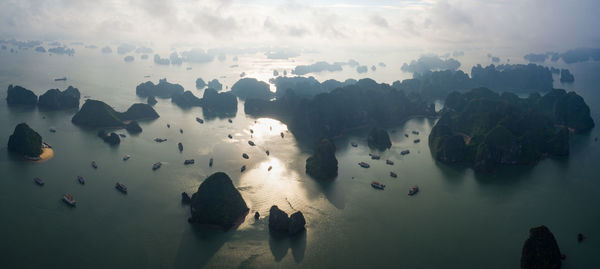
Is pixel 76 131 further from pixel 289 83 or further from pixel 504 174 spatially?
pixel 504 174

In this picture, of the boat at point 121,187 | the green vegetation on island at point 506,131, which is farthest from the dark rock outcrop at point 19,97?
the green vegetation on island at point 506,131

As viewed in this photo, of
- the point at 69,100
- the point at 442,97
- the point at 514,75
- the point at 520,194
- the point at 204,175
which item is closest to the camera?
the point at 520,194

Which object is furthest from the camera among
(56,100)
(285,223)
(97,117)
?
(56,100)

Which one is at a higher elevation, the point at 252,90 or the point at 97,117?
the point at 252,90

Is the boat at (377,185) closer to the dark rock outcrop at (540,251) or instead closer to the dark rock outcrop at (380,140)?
the dark rock outcrop at (380,140)

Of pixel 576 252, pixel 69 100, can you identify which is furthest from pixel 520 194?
pixel 69 100

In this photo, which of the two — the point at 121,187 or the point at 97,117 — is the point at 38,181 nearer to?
the point at 121,187

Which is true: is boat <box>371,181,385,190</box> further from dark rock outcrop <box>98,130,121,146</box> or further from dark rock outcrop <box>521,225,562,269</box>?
dark rock outcrop <box>98,130,121,146</box>

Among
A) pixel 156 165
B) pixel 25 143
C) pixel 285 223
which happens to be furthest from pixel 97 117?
pixel 285 223
